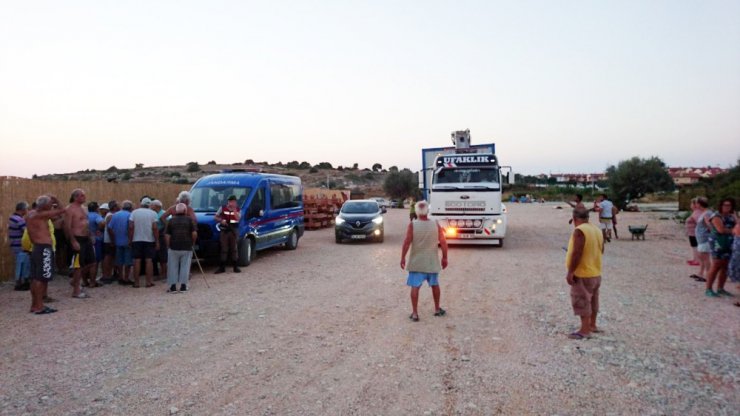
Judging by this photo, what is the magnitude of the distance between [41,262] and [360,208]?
1211 cm

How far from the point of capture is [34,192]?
11352 millimetres

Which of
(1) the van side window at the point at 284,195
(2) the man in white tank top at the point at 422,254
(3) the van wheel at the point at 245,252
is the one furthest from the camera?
(1) the van side window at the point at 284,195

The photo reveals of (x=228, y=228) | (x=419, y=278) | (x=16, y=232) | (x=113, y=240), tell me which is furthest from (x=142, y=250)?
(x=419, y=278)

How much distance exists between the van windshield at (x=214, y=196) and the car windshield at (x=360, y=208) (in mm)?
5995

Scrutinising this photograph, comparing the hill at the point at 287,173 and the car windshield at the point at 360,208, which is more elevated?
the hill at the point at 287,173

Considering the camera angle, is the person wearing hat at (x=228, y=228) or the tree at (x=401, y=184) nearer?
the person wearing hat at (x=228, y=228)

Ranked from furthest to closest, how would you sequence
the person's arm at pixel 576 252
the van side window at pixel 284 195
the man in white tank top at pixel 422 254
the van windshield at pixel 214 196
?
the van side window at pixel 284 195 < the van windshield at pixel 214 196 < the man in white tank top at pixel 422 254 < the person's arm at pixel 576 252

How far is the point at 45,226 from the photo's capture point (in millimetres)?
7461

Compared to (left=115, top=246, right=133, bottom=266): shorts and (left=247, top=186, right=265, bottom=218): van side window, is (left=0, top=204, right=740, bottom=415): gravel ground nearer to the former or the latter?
(left=115, top=246, right=133, bottom=266): shorts

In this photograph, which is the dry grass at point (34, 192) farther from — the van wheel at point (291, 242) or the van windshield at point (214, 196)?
the van wheel at point (291, 242)

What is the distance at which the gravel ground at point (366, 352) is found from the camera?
4.22 meters

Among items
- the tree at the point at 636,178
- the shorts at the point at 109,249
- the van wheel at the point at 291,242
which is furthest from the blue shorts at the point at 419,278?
the tree at the point at 636,178

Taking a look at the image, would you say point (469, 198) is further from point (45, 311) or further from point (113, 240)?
point (45, 311)

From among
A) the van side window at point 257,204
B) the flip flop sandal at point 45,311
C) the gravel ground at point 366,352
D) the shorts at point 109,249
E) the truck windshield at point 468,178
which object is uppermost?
the truck windshield at point 468,178
